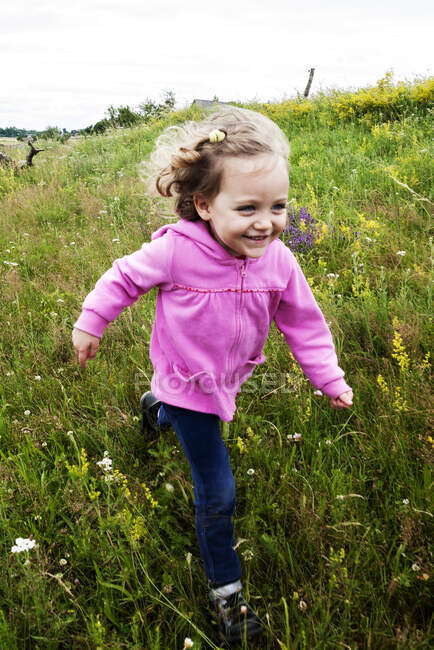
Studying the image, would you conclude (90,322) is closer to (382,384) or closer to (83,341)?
(83,341)

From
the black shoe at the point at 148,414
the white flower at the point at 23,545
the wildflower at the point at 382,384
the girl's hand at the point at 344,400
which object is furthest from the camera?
the black shoe at the point at 148,414

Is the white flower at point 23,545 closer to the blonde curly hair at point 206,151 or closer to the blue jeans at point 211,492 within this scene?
the blue jeans at point 211,492

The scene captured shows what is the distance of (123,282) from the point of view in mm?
1964

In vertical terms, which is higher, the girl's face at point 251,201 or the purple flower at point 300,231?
the girl's face at point 251,201

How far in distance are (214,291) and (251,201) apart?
0.39m

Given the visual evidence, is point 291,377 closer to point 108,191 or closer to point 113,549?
point 113,549

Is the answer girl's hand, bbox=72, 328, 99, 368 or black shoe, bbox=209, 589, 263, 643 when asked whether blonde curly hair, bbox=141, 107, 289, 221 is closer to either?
girl's hand, bbox=72, 328, 99, 368

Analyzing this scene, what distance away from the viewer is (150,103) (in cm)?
1712

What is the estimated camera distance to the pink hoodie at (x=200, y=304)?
6.46 ft

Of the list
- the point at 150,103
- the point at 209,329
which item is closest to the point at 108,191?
the point at 209,329

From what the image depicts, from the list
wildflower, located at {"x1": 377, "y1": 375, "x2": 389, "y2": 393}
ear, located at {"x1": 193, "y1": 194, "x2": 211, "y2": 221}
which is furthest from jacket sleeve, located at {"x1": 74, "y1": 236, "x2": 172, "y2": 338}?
wildflower, located at {"x1": 377, "y1": 375, "x2": 389, "y2": 393}

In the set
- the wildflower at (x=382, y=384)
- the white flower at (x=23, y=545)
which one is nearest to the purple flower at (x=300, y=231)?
the wildflower at (x=382, y=384)

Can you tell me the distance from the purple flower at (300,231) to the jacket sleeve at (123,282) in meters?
2.68

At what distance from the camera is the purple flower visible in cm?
448
